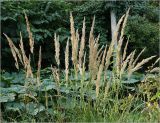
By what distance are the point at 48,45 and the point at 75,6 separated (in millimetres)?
1142

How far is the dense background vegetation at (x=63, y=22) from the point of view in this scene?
5559 millimetres

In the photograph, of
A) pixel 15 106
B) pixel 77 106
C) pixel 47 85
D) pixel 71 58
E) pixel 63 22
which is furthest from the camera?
pixel 63 22

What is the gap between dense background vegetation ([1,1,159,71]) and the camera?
5559 millimetres

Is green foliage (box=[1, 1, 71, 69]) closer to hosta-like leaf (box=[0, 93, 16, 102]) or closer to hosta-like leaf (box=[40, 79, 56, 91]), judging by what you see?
hosta-like leaf (box=[40, 79, 56, 91])

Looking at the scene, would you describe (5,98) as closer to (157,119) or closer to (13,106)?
(13,106)

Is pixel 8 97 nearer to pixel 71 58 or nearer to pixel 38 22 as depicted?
pixel 71 58

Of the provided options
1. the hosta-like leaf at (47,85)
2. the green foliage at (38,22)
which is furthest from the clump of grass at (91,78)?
the green foliage at (38,22)

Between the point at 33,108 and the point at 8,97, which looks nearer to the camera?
the point at 33,108

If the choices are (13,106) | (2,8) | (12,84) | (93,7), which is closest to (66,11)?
(93,7)

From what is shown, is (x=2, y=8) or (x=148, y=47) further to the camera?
(x=148, y=47)

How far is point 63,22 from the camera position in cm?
611

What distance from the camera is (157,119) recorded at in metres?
2.85

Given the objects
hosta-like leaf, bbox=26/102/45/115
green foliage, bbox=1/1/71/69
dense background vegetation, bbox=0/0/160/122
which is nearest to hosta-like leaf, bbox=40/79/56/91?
dense background vegetation, bbox=0/0/160/122

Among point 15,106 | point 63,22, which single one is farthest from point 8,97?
point 63,22
